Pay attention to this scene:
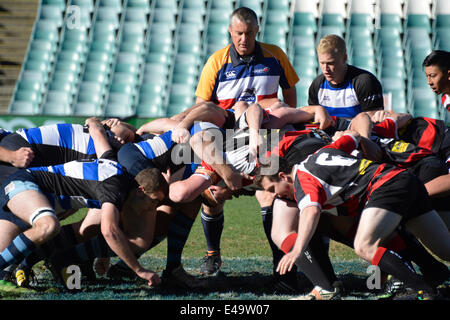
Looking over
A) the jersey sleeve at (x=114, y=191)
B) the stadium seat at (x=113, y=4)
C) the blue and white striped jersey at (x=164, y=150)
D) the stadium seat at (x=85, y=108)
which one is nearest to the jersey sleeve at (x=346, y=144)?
the blue and white striped jersey at (x=164, y=150)

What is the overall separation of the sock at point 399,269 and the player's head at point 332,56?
2068 mm

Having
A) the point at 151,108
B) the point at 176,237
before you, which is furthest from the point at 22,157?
the point at 151,108

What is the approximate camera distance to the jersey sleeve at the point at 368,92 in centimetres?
524

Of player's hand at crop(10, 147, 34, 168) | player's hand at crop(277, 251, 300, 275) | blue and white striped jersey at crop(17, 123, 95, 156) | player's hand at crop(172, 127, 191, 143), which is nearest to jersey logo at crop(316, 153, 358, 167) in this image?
player's hand at crop(277, 251, 300, 275)

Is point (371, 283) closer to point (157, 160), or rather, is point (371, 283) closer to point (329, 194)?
point (329, 194)

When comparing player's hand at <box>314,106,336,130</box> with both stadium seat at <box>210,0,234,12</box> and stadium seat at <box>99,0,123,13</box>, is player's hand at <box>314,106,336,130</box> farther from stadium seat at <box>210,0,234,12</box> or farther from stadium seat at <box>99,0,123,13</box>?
stadium seat at <box>99,0,123,13</box>

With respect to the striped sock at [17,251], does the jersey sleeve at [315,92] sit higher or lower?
higher

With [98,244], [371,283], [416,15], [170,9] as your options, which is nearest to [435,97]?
[416,15]

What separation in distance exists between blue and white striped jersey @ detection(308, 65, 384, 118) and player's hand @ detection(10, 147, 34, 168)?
9.25 ft

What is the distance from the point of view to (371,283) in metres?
4.28

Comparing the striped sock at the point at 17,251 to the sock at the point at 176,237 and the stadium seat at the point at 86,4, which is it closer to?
the sock at the point at 176,237

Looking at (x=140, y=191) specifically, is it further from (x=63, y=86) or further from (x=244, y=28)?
(x=63, y=86)

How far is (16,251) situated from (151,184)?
41.4 inches

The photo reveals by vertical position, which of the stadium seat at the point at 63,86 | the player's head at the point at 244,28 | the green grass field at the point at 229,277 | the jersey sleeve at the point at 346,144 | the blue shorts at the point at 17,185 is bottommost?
Result: the green grass field at the point at 229,277
